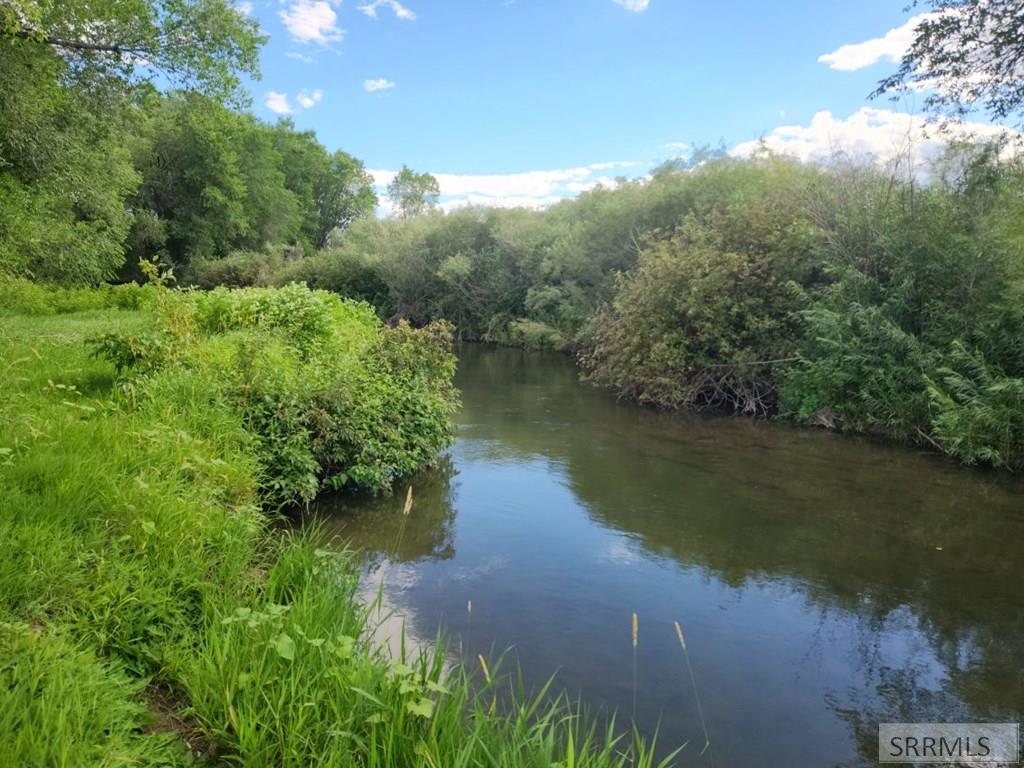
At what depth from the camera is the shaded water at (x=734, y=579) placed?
4.70 metres

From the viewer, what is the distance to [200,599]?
4137 millimetres

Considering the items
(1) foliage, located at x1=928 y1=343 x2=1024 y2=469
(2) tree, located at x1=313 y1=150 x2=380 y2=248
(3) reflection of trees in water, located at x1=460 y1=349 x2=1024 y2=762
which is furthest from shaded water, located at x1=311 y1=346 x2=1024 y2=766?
(2) tree, located at x1=313 y1=150 x2=380 y2=248

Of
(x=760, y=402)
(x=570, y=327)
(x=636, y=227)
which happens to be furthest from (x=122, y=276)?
(x=760, y=402)

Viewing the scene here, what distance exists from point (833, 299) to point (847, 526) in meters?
6.76

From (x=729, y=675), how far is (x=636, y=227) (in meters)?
20.2

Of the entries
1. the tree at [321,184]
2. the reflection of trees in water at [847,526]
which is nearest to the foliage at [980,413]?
the reflection of trees in water at [847,526]

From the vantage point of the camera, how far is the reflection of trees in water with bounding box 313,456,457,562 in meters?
7.11

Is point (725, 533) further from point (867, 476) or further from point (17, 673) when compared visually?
point (17, 673)

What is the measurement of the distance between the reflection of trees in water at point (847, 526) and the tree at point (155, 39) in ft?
27.8

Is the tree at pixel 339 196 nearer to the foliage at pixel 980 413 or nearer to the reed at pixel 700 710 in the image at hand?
the foliage at pixel 980 413

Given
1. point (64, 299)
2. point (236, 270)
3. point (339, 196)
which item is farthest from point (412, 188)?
point (64, 299)

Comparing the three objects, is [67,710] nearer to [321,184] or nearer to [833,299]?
[833,299]

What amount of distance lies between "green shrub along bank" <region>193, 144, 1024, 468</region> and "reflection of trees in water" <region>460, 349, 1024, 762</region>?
3.29ft

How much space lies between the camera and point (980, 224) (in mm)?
11336
